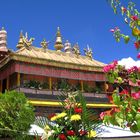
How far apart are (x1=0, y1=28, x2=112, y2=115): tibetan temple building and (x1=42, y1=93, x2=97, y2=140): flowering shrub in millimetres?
15538

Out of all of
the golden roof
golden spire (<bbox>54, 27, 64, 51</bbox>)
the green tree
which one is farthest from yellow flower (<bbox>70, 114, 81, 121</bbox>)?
golden spire (<bbox>54, 27, 64, 51</bbox>)

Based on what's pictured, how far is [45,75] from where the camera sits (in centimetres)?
2595

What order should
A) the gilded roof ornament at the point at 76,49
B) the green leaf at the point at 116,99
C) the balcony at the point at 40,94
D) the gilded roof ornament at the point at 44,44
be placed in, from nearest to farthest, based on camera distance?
1. the green leaf at the point at 116,99
2. the balcony at the point at 40,94
3. the gilded roof ornament at the point at 44,44
4. the gilded roof ornament at the point at 76,49

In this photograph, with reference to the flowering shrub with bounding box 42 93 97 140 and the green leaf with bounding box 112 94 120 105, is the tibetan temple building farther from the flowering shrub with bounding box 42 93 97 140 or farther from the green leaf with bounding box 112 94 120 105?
the green leaf with bounding box 112 94 120 105

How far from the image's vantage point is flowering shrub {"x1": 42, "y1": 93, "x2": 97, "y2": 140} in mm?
6148

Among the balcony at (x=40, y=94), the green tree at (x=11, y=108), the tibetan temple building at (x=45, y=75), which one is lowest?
the green tree at (x=11, y=108)

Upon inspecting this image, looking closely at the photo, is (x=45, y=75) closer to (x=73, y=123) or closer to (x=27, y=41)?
(x=27, y=41)

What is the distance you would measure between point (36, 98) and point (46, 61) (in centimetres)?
314

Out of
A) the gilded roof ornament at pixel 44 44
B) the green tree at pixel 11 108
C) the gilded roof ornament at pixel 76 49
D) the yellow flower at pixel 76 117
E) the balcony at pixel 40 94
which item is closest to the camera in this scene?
the yellow flower at pixel 76 117

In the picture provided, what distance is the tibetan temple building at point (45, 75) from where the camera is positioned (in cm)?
2412

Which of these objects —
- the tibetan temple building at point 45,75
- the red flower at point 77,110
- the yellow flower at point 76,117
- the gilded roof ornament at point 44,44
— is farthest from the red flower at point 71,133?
the gilded roof ornament at point 44,44

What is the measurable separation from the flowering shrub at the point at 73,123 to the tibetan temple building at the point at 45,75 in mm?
15538

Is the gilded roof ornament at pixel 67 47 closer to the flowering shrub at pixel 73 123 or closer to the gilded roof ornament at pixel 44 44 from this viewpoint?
the gilded roof ornament at pixel 44 44

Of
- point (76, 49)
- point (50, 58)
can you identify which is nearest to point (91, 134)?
point (50, 58)
